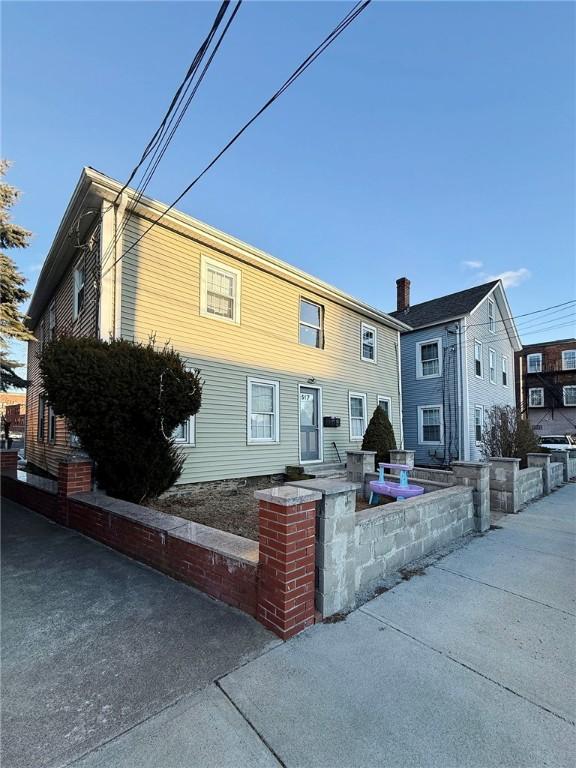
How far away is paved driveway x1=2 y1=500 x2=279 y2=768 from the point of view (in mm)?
1783

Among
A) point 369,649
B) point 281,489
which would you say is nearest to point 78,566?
point 281,489

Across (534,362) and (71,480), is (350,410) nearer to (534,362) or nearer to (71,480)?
(71,480)

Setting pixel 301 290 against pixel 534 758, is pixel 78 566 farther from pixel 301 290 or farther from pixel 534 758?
pixel 301 290

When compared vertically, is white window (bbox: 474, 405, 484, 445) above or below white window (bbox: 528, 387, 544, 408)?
below

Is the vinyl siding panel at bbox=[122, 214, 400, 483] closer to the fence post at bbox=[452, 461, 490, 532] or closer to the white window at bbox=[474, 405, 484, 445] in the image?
the fence post at bbox=[452, 461, 490, 532]

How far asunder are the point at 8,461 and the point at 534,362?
32516 mm

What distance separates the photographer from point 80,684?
6.91 feet

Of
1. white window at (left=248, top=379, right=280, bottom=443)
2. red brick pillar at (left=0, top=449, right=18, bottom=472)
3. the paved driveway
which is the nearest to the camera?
the paved driveway

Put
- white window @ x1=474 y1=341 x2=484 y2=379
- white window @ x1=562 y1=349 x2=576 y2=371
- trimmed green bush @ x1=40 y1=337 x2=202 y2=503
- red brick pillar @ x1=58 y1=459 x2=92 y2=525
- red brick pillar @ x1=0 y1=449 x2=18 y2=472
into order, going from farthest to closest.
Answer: white window @ x1=562 y1=349 x2=576 y2=371 → white window @ x1=474 y1=341 x2=484 y2=379 → red brick pillar @ x1=0 y1=449 x2=18 y2=472 → red brick pillar @ x1=58 y1=459 x2=92 y2=525 → trimmed green bush @ x1=40 y1=337 x2=202 y2=503

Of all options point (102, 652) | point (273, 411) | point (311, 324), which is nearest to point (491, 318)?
point (311, 324)

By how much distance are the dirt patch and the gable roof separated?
11.7 metres

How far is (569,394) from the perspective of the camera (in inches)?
1031

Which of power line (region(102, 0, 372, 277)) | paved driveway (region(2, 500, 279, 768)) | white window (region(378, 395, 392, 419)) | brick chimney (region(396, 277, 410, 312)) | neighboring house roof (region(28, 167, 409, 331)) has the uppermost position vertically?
brick chimney (region(396, 277, 410, 312))

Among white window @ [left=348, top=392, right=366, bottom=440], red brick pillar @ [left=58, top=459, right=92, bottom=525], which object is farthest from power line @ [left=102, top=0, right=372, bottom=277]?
white window @ [left=348, top=392, right=366, bottom=440]
